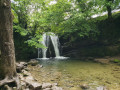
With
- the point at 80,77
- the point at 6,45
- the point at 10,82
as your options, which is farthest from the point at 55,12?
the point at 10,82

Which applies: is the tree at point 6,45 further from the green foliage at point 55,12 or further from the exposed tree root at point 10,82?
the green foliage at point 55,12

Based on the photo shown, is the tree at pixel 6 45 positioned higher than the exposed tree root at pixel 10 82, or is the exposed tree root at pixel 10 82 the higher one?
the tree at pixel 6 45

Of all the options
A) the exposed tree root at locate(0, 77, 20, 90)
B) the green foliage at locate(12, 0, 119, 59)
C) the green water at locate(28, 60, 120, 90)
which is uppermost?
the green foliage at locate(12, 0, 119, 59)

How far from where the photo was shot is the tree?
4.17 m

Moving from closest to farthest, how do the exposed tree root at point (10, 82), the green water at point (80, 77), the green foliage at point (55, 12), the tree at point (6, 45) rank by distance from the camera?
1. the exposed tree root at point (10, 82)
2. the tree at point (6, 45)
3. the green water at point (80, 77)
4. the green foliage at point (55, 12)

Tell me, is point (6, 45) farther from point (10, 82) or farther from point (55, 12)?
point (55, 12)

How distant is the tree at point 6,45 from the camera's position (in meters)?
4.17

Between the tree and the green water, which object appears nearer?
the tree

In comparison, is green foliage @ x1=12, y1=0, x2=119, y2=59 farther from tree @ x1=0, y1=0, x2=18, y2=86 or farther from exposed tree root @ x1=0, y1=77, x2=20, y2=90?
exposed tree root @ x1=0, y1=77, x2=20, y2=90

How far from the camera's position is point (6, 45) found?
167 inches

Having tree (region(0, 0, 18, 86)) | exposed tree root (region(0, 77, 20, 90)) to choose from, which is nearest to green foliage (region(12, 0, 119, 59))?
tree (region(0, 0, 18, 86))

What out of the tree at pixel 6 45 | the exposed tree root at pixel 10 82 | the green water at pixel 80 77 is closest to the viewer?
the exposed tree root at pixel 10 82

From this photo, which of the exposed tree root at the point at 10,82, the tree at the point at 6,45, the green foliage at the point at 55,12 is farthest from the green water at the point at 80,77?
the green foliage at the point at 55,12

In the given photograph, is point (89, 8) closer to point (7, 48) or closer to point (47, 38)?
point (47, 38)
